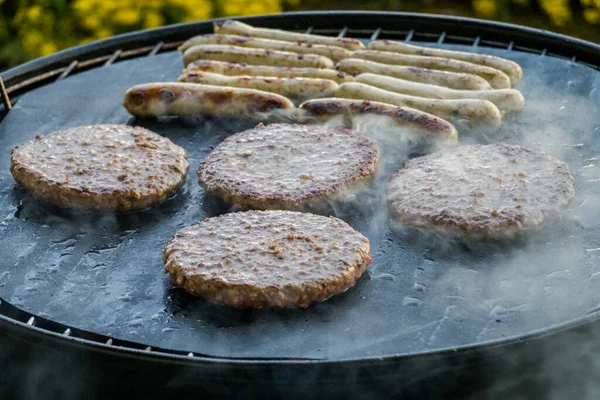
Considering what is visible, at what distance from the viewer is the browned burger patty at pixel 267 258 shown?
2.43m

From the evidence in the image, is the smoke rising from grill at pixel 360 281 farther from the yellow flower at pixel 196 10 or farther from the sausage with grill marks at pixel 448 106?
the yellow flower at pixel 196 10

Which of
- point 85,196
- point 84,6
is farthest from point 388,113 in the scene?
point 84,6

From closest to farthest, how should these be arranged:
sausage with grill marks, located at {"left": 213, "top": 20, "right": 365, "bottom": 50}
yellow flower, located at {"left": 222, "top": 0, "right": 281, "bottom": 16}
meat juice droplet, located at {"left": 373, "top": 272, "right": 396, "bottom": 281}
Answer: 1. meat juice droplet, located at {"left": 373, "top": 272, "right": 396, "bottom": 281}
2. sausage with grill marks, located at {"left": 213, "top": 20, "right": 365, "bottom": 50}
3. yellow flower, located at {"left": 222, "top": 0, "right": 281, "bottom": 16}

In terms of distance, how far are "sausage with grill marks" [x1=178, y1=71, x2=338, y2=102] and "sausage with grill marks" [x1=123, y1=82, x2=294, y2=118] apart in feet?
0.33

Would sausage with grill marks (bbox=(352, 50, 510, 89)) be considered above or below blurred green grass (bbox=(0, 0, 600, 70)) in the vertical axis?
above

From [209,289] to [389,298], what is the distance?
Result: 0.59m

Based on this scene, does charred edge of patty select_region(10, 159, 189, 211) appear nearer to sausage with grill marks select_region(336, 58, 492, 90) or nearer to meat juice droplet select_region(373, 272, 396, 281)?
meat juice droplet select_region(373, 272, 396, 281)

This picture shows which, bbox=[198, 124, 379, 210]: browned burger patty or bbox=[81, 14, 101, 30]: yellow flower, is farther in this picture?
bbox=[81, 14, 101, 30]: yellow flower

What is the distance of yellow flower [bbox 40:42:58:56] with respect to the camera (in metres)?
7.13

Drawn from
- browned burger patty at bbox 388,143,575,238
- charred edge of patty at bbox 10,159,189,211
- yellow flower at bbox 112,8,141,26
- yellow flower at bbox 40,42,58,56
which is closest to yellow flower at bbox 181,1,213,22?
yellow flower at bbox 112,8,141,26

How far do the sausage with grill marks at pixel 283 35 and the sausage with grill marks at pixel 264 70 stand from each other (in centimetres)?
37

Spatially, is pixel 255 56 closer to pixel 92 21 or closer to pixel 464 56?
pixel 464 56

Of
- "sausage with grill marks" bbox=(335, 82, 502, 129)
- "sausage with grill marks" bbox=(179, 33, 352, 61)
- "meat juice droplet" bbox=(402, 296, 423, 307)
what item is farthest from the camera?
"sausage with grill marks" bbox=(179, 33, 352, 61)

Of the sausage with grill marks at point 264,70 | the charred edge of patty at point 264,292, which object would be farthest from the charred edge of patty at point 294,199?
the sausage with grill marks at point 264,70
